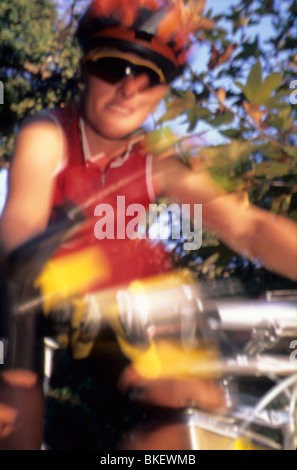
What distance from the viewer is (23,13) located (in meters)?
3.30

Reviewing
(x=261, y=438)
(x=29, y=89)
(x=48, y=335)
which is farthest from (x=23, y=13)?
(x=261, y=438)

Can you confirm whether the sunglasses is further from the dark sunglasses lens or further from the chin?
the chin

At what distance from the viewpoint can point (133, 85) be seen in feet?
4.55

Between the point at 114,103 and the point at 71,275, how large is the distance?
0.55 m

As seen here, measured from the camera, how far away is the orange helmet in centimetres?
131

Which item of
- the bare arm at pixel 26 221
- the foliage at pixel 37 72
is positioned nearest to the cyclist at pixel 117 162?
the bare arm at pixel 26 221

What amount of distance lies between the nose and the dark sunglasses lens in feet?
0.03

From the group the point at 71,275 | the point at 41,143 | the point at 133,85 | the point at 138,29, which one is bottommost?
the point at 71,275

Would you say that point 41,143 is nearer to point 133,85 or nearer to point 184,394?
point 133,85

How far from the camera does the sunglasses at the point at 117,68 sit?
1.33 meters

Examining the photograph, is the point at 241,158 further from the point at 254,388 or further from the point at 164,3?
the point at 254,388

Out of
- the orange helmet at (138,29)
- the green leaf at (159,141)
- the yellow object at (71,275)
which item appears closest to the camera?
the yellow object at (71,275)

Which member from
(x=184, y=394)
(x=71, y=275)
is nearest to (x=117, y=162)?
(x=71, y=275)

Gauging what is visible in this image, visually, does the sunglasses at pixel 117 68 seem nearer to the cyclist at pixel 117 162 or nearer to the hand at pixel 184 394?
the cyclist at pixel 117 162
